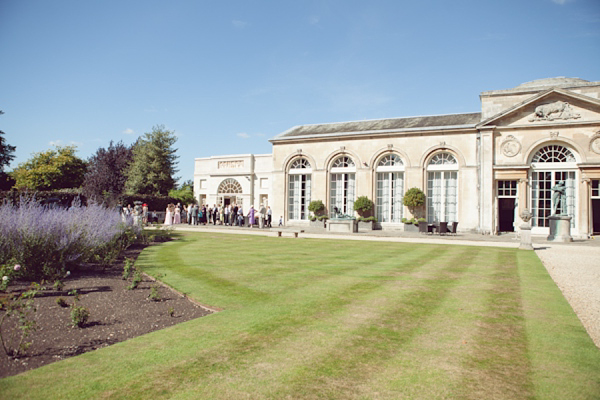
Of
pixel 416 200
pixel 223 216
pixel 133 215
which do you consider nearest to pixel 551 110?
pixel 416 200

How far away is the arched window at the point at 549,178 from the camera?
21391 millimetres

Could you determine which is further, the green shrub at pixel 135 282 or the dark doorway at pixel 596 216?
the dark doorway at pixel 596 216

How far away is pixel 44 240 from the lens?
277 inches

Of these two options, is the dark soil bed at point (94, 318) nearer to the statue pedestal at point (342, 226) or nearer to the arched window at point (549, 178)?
the statue pedestal at point (342, 226)

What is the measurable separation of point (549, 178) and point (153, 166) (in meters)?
34.2

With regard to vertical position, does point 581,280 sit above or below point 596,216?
below

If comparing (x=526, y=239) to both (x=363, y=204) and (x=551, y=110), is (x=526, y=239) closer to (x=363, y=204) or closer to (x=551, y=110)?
(x=551, y=110)

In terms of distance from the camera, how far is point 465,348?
3963 millimetres

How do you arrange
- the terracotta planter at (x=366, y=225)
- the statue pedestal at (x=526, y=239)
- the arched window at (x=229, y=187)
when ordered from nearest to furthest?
the statue pedestal at (x=526, y=239) → the terracotta planter at (x=366, y=225) → the arched window at (x=229, y=187)

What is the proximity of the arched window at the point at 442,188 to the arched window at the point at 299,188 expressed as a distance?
26.6 ft

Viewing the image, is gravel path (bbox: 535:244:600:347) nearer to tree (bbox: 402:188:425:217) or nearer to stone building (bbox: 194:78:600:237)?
stone building (bbox: 194:78:600:237)

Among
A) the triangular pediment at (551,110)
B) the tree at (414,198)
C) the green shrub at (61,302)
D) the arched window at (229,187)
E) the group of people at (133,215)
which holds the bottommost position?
the green shrub at (61,302)

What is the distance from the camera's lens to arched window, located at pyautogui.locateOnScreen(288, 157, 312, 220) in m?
28.3

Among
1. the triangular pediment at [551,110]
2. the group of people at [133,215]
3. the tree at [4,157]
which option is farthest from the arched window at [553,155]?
the tree at [4,157]
